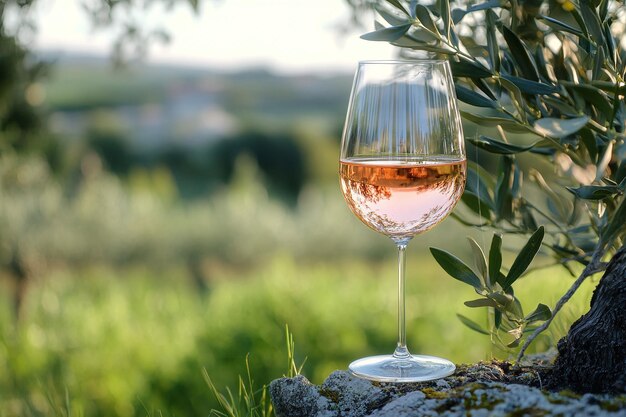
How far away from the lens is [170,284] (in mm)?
6609

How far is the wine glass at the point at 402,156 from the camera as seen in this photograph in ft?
3.89

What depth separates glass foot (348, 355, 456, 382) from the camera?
A: 114cm

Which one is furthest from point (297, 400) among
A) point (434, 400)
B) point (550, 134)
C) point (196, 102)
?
point (196, 102)

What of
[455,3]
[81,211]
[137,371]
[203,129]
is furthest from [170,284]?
[203,129]

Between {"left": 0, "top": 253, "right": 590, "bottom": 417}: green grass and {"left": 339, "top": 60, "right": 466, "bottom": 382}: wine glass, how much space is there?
2008 mm

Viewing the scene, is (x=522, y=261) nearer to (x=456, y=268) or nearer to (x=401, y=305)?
(x=456, y=268)

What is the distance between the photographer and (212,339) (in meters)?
3.80

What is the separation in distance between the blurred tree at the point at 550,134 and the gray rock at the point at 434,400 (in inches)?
4.1

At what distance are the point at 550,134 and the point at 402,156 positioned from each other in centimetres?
36

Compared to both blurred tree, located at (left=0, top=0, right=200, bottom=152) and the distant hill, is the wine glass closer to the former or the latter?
blurred tree, located at (left=0, top=0, right=200, bottom=152)

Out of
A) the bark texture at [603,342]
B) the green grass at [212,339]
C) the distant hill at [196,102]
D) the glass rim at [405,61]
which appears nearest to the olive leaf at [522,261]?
the bark texture at [603,342]

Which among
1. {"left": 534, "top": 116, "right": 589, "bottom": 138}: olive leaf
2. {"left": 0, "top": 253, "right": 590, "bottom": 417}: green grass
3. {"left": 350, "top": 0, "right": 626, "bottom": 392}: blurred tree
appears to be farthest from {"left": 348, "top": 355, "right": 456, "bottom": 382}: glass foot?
{"left": 0, "top": 253, "right": 590, "bottom": 417}: green grass

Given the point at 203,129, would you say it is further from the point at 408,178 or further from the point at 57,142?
the point at 408,178

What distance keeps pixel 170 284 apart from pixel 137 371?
274cm
